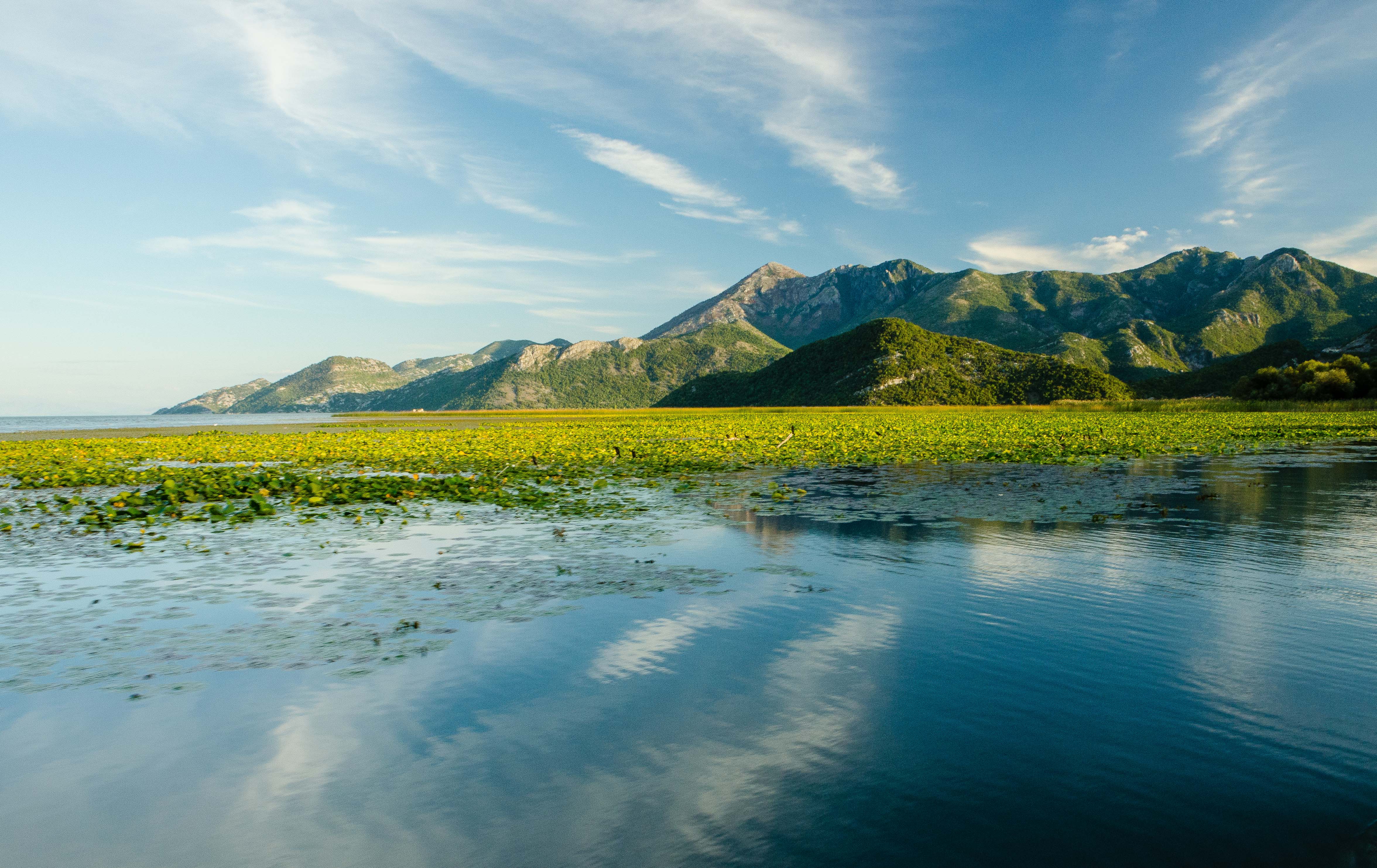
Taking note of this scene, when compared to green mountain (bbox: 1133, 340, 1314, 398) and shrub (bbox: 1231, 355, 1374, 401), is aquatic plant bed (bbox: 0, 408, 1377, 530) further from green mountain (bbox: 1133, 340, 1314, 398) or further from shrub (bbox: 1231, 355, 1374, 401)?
green mountain (bbox: 1133, 340, 1314, 398)

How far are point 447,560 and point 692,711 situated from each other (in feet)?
28.7

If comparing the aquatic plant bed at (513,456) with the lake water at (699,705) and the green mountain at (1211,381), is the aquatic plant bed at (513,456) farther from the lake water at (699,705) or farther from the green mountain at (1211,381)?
the green mountain at (1211,381)

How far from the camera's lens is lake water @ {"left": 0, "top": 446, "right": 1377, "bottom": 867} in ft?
17.5

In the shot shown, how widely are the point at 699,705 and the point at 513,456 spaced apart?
31640mm

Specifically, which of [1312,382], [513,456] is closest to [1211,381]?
[1312,382]

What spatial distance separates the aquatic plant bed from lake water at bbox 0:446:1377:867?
728 cm

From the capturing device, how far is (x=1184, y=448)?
129 ft

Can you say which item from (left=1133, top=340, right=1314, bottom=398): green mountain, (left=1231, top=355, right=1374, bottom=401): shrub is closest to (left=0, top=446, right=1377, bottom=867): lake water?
(left=1231, top=355, right=1374, bottom=401): shrub

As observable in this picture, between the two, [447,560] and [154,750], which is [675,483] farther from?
[154,750]

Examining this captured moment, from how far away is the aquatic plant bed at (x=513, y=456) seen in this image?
74.0ft

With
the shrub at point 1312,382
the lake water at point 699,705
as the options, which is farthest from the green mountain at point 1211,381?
the lake water at point 699,705

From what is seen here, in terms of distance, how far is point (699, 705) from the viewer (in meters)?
7.61

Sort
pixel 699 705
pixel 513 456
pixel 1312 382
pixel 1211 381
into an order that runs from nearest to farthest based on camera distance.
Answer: pixel 699 705 < pixel 513 456 < pixel 1312 382 < pixel 1211 381

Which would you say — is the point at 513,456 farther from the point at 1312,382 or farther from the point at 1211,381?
the point at 1211,381
